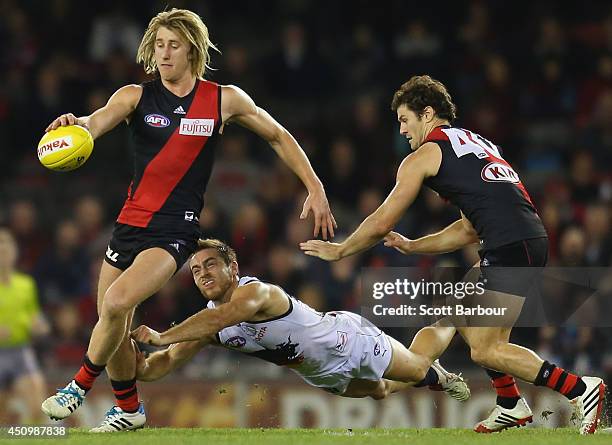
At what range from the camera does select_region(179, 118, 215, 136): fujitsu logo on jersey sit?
23.2ft

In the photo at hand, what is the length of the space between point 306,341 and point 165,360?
3.01 feet

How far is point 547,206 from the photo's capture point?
38.3 feet

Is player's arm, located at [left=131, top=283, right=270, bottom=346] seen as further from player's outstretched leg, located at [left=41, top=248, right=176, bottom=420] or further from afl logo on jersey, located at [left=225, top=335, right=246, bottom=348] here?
afl logo on jersey, located at [left=225, top=335, right=246, bottom=348]

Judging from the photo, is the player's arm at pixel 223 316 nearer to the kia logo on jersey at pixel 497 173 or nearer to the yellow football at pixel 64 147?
the yellow football at pixel 64 147

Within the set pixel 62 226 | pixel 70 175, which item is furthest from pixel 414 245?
pixel 70 175

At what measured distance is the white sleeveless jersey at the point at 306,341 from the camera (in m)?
7.35

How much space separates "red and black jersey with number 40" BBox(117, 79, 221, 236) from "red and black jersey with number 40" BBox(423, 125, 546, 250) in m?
1.35

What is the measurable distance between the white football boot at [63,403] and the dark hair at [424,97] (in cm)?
260

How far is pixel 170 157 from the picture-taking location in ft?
23.1

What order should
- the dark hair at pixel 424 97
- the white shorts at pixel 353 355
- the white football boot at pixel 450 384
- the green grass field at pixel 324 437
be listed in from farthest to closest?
the white football boot at pixel 450 384 < the white shorts at pixel 353 355 < the dark hair at pixel 424 97 < the green grass field at pixel 324 437

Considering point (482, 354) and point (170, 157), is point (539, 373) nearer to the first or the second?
point (482, 354)

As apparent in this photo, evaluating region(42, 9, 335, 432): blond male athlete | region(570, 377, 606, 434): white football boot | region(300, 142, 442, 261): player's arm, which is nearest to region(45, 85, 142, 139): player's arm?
region(42, 9, 335, 432): blond male athlete

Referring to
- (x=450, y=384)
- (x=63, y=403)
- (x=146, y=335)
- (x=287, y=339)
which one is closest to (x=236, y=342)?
(x=287, y=339)

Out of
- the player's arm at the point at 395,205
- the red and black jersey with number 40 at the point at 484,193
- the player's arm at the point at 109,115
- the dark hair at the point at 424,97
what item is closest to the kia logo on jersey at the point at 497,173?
the red and black jersey with number 40 at the point at 484,193
